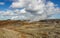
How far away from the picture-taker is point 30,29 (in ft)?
15.6

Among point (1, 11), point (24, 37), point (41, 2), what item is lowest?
point (24, 37)

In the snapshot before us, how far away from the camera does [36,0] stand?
4.70m

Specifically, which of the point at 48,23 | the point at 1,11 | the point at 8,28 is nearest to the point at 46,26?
the point at 48,23

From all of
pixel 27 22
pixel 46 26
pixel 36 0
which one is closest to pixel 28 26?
pixel 27 22

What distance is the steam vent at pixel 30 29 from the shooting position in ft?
15.1

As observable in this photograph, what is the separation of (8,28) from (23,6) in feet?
2.92

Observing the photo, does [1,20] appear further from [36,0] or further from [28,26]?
[36,0]

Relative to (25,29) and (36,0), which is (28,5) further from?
(25,29)

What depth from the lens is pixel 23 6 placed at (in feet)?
15.4

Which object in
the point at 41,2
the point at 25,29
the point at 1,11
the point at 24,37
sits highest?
the point at 41,2

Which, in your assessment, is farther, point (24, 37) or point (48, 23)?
point (48, 23)

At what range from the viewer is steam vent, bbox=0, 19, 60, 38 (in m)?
4.60

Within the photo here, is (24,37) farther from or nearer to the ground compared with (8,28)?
nearer to the ground

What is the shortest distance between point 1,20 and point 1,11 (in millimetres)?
296
